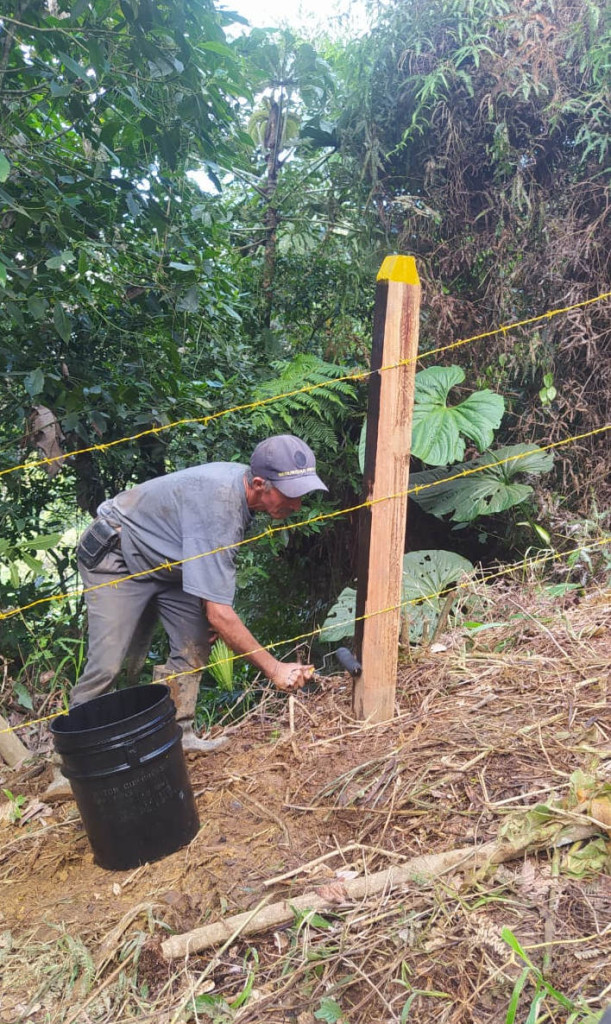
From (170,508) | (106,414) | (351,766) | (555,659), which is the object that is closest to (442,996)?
(351,766)

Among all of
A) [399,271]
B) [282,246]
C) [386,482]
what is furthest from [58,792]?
[282,246]

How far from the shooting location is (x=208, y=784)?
9.35 ft

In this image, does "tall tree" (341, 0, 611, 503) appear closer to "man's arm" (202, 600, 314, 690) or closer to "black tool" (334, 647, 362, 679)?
"black tool" (334, 647, 362, 679)

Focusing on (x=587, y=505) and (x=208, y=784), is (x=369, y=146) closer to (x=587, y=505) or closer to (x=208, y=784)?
(x=587, y=505)

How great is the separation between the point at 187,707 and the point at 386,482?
4.70ft

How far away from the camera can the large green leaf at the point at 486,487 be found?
13.9ft

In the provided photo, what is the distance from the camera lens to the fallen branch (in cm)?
192

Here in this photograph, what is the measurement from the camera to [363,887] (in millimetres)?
1971

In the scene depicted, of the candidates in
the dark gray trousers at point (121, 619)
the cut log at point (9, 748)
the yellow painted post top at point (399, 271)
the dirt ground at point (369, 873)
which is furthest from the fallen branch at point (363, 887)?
the yellow painted post top at point (399, 271)

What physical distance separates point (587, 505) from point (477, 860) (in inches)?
119

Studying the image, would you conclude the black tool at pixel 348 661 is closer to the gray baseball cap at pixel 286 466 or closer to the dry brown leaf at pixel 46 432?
the gray baseball cap at pixel 286 466

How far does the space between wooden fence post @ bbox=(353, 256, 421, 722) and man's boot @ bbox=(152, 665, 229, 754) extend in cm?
74

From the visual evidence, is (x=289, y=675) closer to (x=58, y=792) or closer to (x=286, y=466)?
(x=286, y=466)

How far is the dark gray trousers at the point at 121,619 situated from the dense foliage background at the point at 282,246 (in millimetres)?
309
